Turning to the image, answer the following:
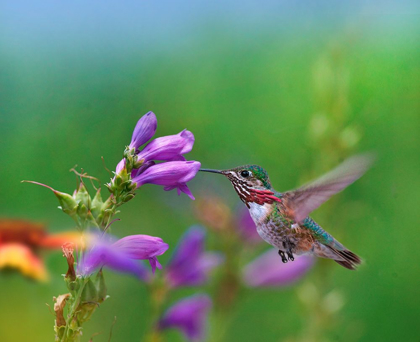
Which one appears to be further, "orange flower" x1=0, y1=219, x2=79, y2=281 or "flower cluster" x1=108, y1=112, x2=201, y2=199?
"orange flower" x1=0, y1=219, x2=79, y2=281

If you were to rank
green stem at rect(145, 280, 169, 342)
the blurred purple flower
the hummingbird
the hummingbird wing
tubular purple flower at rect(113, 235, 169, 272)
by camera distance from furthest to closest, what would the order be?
the blurred purple flower < green stem at rect(145, 280, 169, 342) < the hummingbird < the hummingbird wing < tubular purple flower at rect(113, 235, 169, 272)

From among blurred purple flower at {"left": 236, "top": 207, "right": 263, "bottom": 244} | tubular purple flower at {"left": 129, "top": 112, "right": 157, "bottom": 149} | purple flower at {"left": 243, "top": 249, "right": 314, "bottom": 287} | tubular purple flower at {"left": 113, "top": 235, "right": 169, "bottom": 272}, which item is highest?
blurred purple flower at {"left": 236, "top": 207, "right": 263, "bottom": 244}

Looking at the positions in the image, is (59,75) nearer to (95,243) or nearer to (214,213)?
(214,213)

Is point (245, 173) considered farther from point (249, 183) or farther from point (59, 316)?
point (59, 316)

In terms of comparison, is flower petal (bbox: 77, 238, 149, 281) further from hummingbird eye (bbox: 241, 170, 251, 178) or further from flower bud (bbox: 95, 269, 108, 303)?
hummingbird eye (bbox: 241, 170, 251, 178)

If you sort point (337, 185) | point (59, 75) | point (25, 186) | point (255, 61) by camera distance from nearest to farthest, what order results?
1. point (337, 185)
2. point (25, 186)
3. point (59, 75)
4. point (255, 61)

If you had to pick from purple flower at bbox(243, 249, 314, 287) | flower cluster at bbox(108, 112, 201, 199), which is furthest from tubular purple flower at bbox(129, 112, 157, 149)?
purple flower at bbox(243, 249, 314, 287)

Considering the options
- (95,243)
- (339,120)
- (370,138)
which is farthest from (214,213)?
(370,138)
